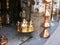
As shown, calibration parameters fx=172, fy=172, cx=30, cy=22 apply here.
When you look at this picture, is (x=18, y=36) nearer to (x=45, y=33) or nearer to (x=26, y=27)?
(x=26, y=27)

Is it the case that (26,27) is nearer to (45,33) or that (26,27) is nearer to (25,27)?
(25,27)

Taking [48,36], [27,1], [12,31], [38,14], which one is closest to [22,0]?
[27,1]

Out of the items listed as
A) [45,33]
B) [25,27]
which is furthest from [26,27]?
[45,33]

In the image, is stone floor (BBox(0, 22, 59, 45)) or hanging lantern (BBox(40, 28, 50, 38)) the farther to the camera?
hanging lantern (BBox(40, 28, 50, 38))

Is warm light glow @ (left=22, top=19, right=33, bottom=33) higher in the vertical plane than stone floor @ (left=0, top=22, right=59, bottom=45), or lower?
higher

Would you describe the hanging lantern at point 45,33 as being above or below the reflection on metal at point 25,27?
below

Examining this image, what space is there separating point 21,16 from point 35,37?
31 centimetres

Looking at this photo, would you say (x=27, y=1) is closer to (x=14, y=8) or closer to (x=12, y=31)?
(x=14, y=8)

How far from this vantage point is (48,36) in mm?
1255

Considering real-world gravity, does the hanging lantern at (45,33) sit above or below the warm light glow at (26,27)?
below

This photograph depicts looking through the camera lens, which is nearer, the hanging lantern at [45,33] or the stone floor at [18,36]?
the stone floor at [18,36]

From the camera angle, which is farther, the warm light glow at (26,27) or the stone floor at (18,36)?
the warm light glow at (26,27)

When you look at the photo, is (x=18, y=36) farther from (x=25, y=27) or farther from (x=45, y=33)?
(x=45, y=33)

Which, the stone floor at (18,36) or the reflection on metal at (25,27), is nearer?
the stone floor at (18,36)
